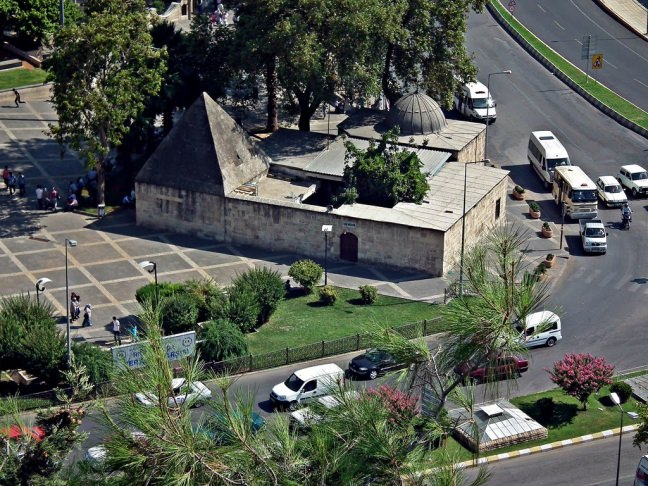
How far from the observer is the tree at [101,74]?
8119 centimetres

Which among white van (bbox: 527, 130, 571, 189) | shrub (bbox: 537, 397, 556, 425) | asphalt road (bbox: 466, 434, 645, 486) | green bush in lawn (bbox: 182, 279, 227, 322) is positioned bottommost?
asphalt road (bbox: 466, 434, 645, 486)

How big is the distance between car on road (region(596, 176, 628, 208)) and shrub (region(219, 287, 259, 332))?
29.9 m

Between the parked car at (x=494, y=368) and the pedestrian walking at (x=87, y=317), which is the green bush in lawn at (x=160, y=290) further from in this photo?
the parked car at (x=494, y=368)

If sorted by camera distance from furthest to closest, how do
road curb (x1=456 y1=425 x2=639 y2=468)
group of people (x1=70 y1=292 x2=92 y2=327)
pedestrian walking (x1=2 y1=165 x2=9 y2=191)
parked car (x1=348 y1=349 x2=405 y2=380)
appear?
pedestrian walking (x1=2 y1=165 x2=9 y2=191), group of people (x1=70 y1=292 x2=92 y2=327), parked car (x1=348 y1=349 x2=405 y2=380), road curb (x1=456 y1=425 x2=639 y2=468)

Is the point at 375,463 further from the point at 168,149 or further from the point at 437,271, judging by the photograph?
the point at 168,149

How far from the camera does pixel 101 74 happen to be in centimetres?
8300

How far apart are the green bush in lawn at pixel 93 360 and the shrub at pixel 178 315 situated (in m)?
4.88

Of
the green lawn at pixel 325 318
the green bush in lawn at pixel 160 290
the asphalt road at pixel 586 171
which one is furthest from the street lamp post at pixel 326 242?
the asphalt road at pixel 586 171

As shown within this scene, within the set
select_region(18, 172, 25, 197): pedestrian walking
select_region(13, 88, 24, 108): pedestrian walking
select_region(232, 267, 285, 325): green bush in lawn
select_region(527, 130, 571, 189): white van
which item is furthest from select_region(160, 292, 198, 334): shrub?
select_region(13, 88, 24, 108): pedestrian walking

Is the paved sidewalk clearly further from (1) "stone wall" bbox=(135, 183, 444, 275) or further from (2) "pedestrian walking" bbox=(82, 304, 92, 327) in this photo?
(2) "pedestrian walking" bbox=(82, 304, 92, 327)

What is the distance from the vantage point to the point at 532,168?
319 feet

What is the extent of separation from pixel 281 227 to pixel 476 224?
12282 millimetres

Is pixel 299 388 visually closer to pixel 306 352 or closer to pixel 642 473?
pixel 306 352

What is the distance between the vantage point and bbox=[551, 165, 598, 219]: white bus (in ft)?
288
